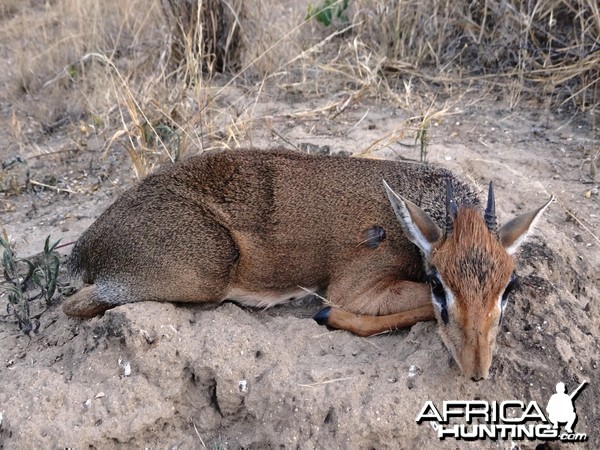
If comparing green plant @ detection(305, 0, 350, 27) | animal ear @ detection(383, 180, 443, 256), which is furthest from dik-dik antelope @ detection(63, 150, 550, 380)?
green plant @ detection(305, 0, 350, 27)

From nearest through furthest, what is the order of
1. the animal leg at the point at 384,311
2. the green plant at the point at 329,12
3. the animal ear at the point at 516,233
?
the animal ear at the point at 516,233 → the animal leg at the point at 384,311 → the green plant at the point at 329,12

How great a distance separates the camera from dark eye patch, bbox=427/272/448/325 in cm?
387

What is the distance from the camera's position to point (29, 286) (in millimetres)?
5527

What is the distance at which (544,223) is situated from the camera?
5.45m

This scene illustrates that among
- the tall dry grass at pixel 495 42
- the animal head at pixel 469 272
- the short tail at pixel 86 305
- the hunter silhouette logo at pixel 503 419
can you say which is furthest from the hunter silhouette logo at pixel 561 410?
the tall dry grass at pixel 495 42

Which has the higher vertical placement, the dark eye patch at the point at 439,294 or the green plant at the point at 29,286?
the dark eye patch at the point at 439,294

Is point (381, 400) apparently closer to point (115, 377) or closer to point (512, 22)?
point (115, 377)

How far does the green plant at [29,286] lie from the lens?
4.96 m

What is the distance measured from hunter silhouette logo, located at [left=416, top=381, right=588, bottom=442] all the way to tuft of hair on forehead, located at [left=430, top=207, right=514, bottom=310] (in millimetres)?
637

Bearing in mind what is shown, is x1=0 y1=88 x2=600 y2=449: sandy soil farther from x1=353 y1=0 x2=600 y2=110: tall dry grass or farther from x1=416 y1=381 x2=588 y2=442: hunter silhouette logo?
x1=353 y1=0 x2=600 y2=110: tall dry grass

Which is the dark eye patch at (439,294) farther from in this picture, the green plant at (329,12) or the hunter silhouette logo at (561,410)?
the green plant at (329,12)

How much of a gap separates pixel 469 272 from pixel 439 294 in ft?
0.91

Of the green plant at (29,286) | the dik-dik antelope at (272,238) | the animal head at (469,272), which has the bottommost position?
the green plant at (29,286)

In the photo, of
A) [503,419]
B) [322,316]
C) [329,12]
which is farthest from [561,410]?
[329,12]
